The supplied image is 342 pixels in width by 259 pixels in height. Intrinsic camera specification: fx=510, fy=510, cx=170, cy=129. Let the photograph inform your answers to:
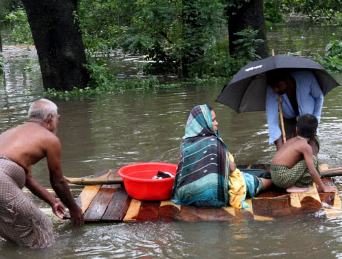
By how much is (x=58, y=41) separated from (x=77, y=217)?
7.57 meters

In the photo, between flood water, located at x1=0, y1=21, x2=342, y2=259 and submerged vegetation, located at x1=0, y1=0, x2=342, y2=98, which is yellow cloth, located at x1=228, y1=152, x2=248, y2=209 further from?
submerged vegetation, located at x1=0, y1=0, x2=342, y2=98

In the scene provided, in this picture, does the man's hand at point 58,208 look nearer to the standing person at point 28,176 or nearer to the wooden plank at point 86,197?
the standing person at point 28,176

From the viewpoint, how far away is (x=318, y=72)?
232 inches

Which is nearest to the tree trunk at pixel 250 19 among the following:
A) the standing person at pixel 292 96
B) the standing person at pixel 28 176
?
the standing person at pixel 292 96

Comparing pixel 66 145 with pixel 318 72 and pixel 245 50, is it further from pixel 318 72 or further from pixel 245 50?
pixel 245 50

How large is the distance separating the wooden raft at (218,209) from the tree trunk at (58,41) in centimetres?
691

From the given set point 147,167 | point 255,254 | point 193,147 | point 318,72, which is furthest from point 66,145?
point 255,254

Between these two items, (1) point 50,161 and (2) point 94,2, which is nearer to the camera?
(1) point 50,161

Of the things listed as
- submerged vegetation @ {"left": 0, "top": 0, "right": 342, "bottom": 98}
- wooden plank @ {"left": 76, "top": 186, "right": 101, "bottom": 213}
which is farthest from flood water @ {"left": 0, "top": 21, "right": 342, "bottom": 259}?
submerged vegetation @ {"left": 0, "top": 0, "right": 342, "bottom": 98}

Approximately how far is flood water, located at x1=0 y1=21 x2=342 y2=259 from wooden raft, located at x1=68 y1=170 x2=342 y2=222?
0.08 metres

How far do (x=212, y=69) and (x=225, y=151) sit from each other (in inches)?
340

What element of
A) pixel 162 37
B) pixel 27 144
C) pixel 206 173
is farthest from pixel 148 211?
pixel 162 37

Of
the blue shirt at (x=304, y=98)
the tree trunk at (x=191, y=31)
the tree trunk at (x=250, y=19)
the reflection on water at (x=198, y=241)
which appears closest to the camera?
the reflection on water at (x=198, y=241)

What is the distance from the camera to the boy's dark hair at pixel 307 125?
524 centimetres
